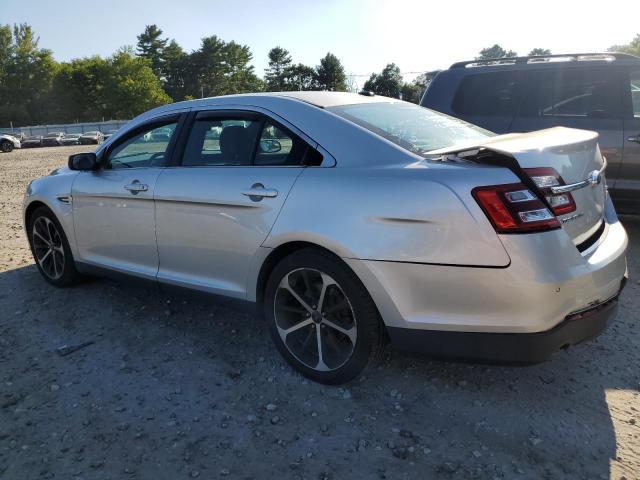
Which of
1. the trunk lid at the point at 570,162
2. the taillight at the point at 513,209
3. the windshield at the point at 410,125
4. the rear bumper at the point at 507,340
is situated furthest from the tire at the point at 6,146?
the taillight at the point at 513,209

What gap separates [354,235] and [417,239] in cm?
32

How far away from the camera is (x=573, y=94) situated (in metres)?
5.29

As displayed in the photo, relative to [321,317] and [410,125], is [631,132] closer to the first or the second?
[410,125]

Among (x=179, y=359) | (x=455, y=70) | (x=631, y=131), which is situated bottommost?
(x=179, y=359)

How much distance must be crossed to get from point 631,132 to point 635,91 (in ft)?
1.34

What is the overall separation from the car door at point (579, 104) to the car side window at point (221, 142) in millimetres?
3260

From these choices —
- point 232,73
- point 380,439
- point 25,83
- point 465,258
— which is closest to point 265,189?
point 465,258

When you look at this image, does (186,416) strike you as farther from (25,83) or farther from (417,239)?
(25,83)

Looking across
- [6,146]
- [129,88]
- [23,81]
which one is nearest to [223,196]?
[6,146]

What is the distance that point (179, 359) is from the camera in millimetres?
3340

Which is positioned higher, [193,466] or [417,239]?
[417,239]

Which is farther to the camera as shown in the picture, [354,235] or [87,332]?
[87,332]

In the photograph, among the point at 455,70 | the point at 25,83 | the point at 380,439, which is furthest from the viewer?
the point at 25,83

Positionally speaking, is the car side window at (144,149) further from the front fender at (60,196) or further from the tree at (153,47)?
the tree at (153,47)
